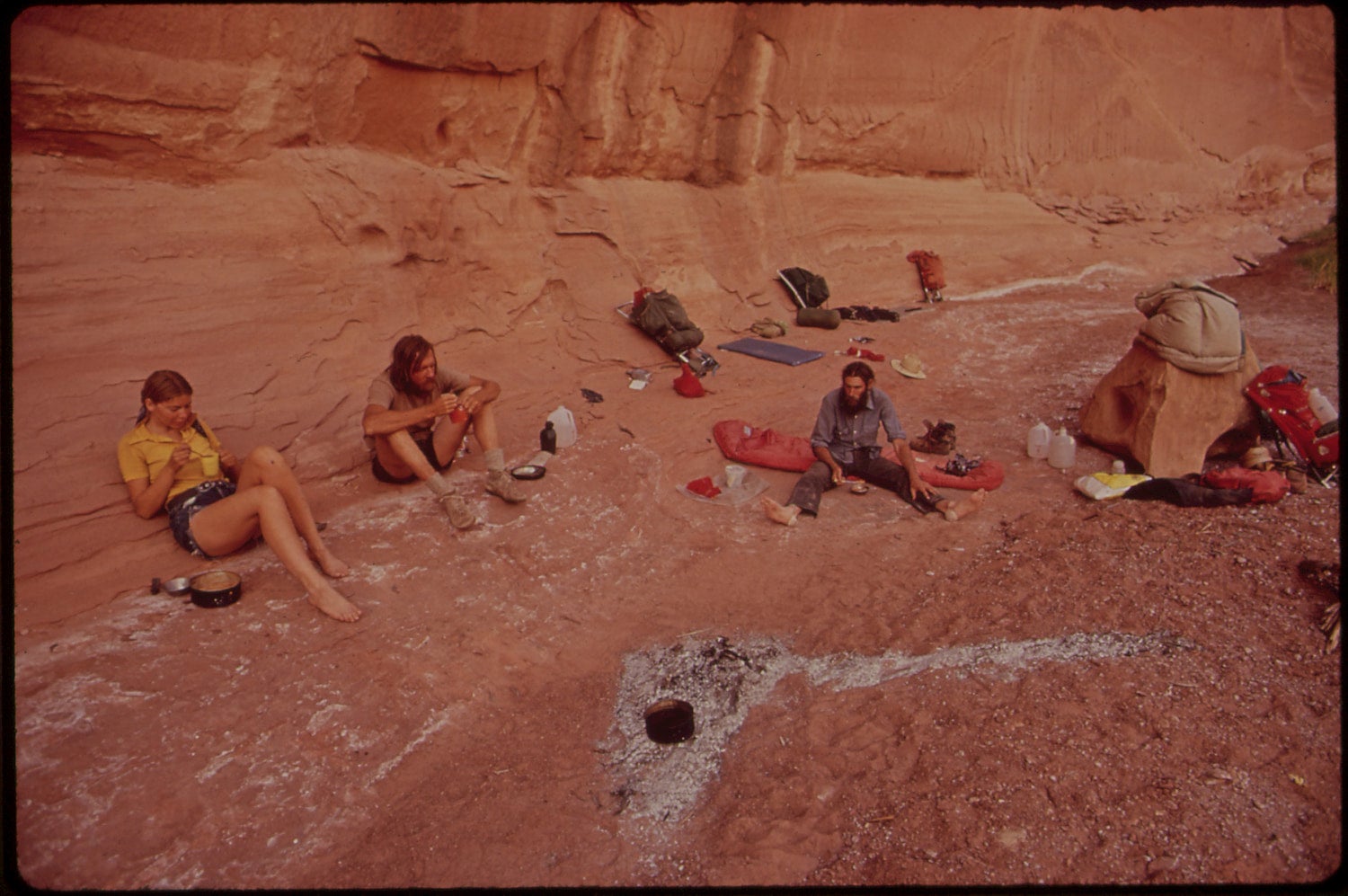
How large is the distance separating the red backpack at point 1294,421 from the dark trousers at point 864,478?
7.65ft

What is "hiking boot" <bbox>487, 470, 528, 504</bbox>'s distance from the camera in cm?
511

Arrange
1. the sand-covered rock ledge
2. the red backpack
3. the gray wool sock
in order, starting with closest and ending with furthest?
the sand-covered rock ledge → the gray wool sock → the red backpack

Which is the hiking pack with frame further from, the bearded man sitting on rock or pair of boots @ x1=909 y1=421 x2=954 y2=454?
the bearded man sitting on rock

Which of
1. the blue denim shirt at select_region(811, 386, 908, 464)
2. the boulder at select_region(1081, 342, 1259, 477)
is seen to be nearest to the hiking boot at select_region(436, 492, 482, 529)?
the blue denim shirt at select_region(811, 386, 908, 464)

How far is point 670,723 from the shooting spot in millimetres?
3424

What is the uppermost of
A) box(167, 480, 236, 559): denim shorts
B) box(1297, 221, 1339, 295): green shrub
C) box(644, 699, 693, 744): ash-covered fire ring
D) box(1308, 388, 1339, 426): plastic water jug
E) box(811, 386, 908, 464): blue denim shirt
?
box(167, 480, 236, 559): denim shorts

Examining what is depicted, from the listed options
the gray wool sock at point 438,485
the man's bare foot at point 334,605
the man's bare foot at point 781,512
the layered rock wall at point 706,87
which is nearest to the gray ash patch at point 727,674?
the man's bare foot at point 781,512

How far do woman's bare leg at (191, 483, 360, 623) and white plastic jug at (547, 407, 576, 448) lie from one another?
2.14 metres

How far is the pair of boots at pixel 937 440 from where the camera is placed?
611cm

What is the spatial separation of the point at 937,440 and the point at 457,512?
3343mm

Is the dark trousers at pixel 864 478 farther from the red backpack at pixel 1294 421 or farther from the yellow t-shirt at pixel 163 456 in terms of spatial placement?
the yellow t-shirt at pixel 163 456

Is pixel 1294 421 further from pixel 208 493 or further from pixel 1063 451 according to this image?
pixel 208 493

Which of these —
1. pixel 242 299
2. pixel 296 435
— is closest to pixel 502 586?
pixel 296 435

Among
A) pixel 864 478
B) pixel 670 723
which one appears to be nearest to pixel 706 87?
pixel 864 478
